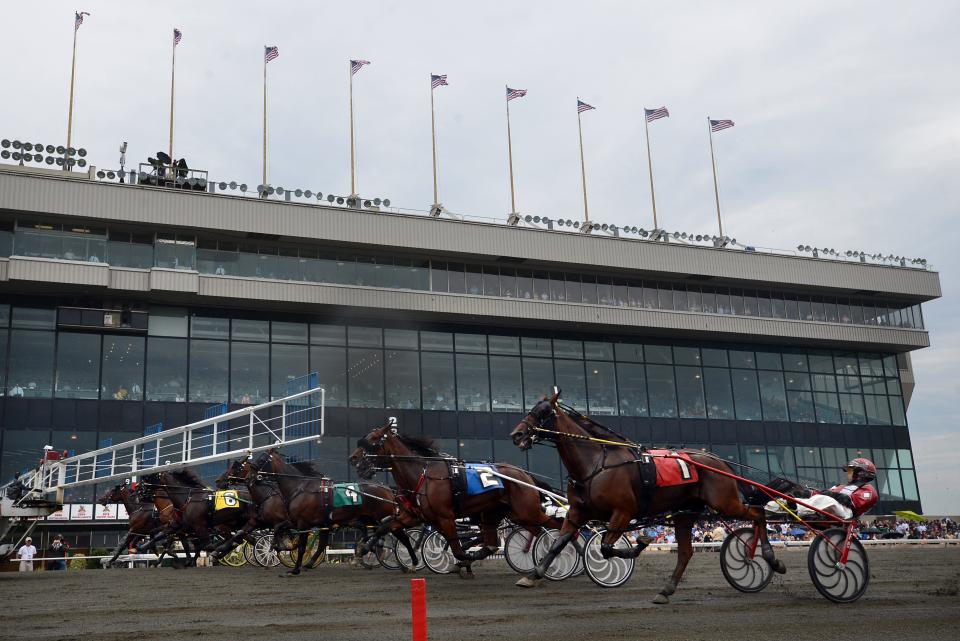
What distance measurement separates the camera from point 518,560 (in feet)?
59.5

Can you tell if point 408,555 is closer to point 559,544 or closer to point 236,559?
point 236,559

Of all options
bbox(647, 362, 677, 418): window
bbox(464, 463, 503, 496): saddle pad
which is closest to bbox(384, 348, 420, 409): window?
bbox(647, 362, 677, 418): window

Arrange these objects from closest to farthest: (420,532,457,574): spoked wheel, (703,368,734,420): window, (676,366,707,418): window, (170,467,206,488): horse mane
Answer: (420,532,457,574): spoked wheel → (170,467,206,488): horse mane → (676,366,707,418): window → (703,368,734,420): window

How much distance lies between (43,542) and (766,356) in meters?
33.9

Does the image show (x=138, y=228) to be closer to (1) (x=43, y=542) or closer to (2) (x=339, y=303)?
(2) (x=339, y=303)

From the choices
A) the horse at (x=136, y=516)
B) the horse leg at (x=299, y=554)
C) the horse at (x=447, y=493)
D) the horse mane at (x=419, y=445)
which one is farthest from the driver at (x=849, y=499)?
the horse at (x=136, y=516)

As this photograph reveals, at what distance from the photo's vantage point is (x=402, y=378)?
4081 cm

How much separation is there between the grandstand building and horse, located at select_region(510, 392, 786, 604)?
77.6 feet

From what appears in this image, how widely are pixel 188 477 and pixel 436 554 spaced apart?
9506 mm

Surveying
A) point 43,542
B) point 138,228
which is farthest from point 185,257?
point 43,542

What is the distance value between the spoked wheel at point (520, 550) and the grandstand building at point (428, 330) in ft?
62.5

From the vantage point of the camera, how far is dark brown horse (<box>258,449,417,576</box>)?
20.7 m

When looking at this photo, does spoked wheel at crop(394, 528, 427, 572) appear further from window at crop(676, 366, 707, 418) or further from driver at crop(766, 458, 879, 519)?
window at crop(676, 366, 707, 418)

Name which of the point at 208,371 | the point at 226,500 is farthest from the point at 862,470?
the point at 208,371
